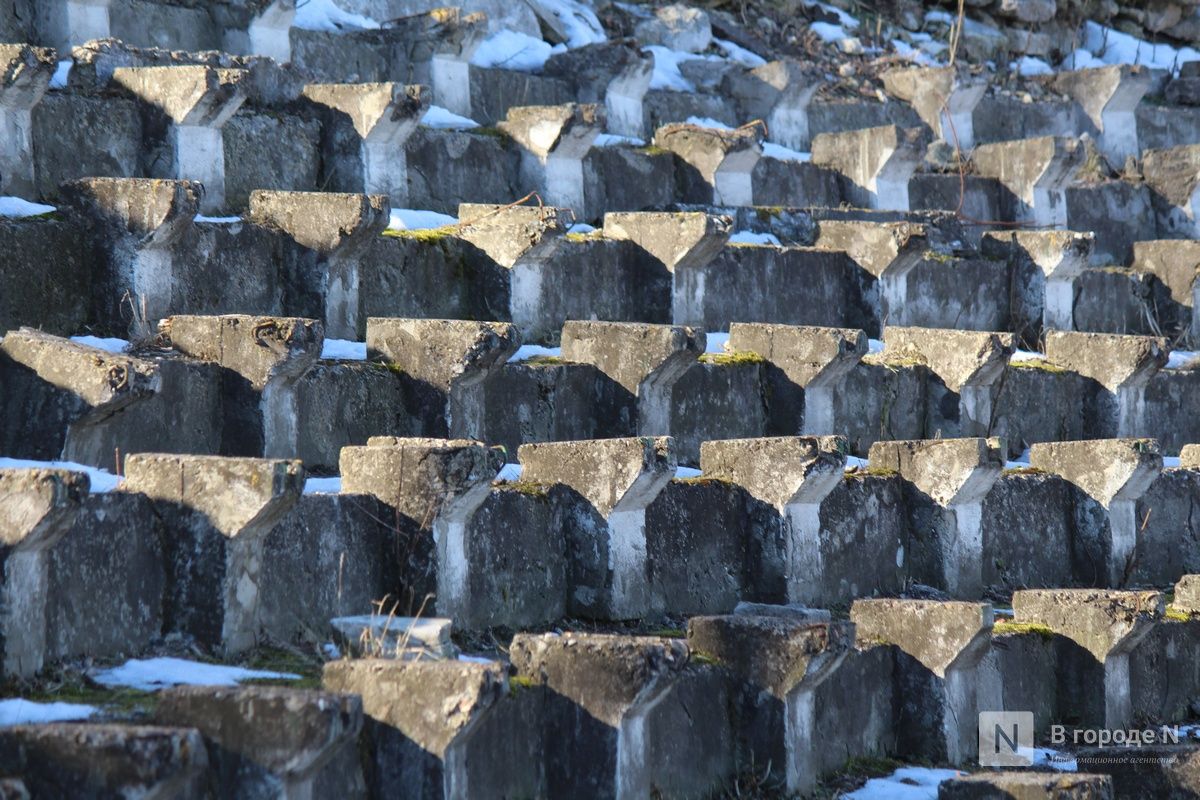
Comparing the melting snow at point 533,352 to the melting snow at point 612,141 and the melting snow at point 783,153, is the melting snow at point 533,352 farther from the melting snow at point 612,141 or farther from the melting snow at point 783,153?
the melting snow at point 783,153

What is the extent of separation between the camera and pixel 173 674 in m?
7.61

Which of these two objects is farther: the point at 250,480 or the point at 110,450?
the point at 110,450

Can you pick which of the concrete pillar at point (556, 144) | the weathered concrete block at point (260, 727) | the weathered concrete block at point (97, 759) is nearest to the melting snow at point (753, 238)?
the concrete pillar at point (556, 144)

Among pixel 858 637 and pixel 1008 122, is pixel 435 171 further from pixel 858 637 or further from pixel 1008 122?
pixel 1008 122

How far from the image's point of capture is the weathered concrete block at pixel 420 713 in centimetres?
734

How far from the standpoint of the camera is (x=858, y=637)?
1041 cm

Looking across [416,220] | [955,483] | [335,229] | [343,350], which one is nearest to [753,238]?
[416,220]

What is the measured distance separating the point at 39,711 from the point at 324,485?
8.54ft

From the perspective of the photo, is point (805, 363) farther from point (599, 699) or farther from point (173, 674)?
point (173, 674)

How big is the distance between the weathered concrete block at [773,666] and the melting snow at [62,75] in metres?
4.95

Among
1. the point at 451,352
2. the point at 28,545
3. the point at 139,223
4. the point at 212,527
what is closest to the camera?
the point at 28,545

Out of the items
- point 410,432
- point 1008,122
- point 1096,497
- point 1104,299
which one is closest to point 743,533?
point 410,432

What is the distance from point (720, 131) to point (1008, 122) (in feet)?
18.6

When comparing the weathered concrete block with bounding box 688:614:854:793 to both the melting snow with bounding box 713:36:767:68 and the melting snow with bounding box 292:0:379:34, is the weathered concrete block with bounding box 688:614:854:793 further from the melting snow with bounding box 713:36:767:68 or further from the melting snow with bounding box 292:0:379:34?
the melting snow with bounding box 713:36:767:68
